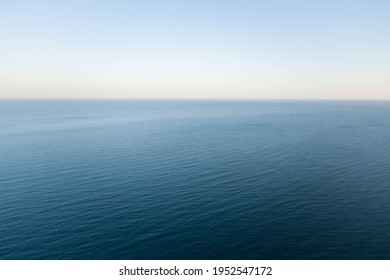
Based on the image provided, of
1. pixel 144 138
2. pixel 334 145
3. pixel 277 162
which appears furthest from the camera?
pixel 144 138

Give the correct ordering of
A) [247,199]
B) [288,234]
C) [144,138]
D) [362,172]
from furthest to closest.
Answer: [144,138], [362,172], [247,199], [288,234]

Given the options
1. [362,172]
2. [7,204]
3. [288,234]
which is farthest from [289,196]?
[7,204]

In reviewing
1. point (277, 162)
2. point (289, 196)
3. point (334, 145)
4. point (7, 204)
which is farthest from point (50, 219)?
point (334, 145)

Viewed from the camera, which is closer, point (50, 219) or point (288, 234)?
point (288, 234)

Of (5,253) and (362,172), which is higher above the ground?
(362,172)

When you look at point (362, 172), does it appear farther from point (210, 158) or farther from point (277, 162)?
point (210, 158)

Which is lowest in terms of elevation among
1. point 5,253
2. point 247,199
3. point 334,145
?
point 5,253

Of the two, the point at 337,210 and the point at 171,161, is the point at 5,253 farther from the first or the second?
the point at 337,210
